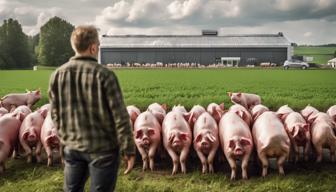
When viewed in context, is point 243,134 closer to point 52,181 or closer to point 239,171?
point 239,171

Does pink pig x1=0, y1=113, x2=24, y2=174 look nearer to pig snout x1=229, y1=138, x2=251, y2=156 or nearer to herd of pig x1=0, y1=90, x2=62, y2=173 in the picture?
herd of pig x1=0, y1=90, x2=62, y2=173

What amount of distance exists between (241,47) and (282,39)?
7394 mm

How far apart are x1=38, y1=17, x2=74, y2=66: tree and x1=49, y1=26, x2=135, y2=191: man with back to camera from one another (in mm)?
53998

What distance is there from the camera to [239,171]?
6.10 metres

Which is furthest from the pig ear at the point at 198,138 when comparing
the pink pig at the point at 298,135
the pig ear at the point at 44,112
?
the pig ear at the point at 44,112

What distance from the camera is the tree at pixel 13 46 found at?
59534mm

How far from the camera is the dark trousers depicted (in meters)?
3.67

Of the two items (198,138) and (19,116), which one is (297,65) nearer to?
(19,116)

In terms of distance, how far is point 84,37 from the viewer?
358 cm

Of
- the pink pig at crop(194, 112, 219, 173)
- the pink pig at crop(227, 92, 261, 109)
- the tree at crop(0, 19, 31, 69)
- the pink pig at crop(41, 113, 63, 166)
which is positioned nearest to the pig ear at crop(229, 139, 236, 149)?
the pink pig at crop(194, 112, 219, 173)

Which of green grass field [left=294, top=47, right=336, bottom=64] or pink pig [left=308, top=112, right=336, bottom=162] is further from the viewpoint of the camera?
green grass field [left=294, top=47, right=336, bottom=64]

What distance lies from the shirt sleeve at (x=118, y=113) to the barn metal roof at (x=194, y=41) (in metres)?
62.1

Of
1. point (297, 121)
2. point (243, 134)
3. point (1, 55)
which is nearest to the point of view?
point (243, 134)

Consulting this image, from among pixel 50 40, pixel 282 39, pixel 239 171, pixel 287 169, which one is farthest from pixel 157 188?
pixel 282 39
